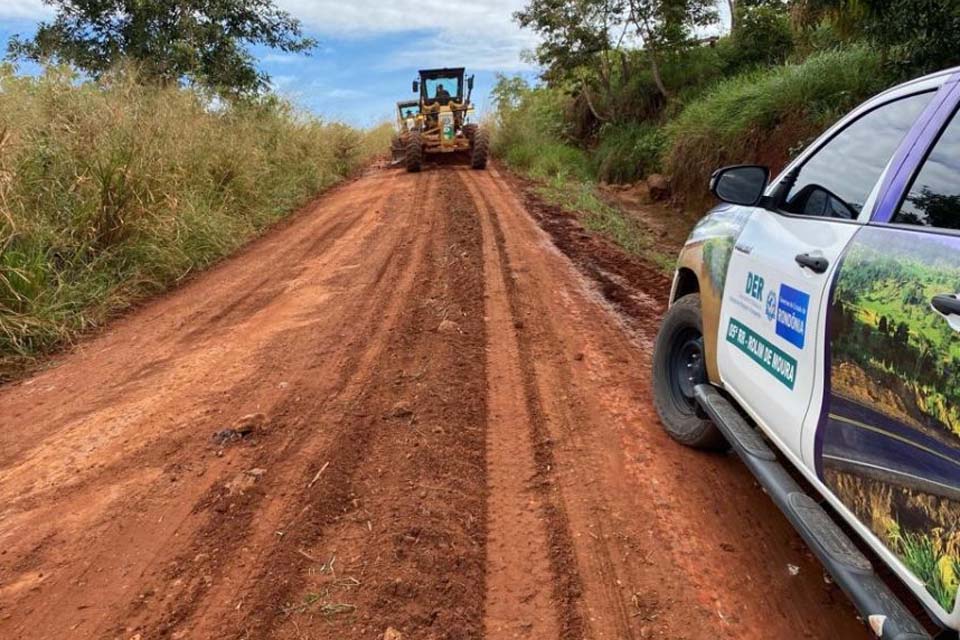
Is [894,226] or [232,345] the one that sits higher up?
[894,226]

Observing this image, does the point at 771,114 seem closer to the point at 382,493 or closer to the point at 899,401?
the point at 382,493

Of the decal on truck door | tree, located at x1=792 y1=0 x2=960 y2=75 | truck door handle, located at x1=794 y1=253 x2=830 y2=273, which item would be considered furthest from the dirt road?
tree, located at x1=792 y1=0 x2=960 y2=75

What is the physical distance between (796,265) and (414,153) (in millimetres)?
16155

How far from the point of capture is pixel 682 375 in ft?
11.9

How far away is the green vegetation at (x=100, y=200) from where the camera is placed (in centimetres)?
546

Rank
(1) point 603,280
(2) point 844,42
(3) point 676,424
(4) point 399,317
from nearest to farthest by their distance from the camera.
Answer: (3) point 676,424
(4) point 399,317
(1) point 603,280
(2) point 844,42

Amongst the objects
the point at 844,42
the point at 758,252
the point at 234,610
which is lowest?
the point at 234,610

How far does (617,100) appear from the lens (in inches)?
700

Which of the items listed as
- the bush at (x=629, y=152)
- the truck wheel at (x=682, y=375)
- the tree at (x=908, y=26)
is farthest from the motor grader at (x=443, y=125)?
the truck wheel at (x=682, y=375)

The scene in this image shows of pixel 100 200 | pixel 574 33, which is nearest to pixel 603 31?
pixel 574 33

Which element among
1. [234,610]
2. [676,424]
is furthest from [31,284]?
[676,424]

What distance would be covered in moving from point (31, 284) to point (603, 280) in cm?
520

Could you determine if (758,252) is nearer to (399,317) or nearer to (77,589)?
(77,589)

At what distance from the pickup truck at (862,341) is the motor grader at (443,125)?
15.8 metres
